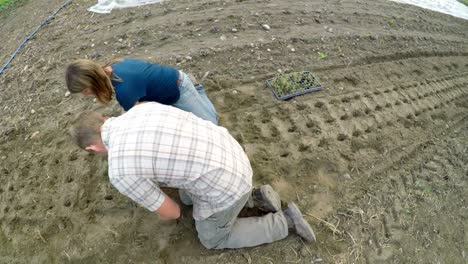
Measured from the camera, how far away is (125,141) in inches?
67.0

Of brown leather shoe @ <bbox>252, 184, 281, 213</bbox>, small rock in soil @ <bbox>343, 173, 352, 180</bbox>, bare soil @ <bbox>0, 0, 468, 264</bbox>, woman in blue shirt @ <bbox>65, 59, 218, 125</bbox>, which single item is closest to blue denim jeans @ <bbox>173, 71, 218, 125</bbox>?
woman in blue shirt @ <bbox>65, 59, 218, 125</bbox>

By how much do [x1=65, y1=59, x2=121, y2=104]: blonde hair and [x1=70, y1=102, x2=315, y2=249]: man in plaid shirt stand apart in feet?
1.45

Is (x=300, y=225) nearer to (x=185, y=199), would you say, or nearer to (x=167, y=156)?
(x=185, y=199)

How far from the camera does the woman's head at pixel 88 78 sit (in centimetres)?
223

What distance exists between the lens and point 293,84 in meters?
3.80

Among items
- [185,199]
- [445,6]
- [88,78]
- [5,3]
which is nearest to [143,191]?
[185,199]

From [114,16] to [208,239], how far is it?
4.15 metres

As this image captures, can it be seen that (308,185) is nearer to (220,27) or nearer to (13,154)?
(220,27)

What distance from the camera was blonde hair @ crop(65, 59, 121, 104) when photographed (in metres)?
2.23

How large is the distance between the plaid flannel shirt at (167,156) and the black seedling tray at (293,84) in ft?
6.34

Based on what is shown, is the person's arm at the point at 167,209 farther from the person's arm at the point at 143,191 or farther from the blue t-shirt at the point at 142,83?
the blue t-shirt at the point at 142,83

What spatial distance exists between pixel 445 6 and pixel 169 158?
300 inches

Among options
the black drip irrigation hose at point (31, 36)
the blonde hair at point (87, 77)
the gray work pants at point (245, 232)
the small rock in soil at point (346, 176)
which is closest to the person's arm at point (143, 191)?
the gray work pants at point (245, 232)

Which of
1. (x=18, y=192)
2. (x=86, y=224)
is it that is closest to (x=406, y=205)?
(x=86, y=224)
